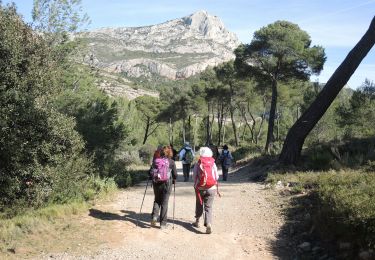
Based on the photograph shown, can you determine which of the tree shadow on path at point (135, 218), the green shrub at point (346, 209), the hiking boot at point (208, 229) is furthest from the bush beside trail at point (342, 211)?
the tree shadow on path at point (135, 218)

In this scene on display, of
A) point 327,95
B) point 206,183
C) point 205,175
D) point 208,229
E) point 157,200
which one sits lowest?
point 208,229

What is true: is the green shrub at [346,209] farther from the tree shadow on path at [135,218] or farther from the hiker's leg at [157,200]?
the hiker's leg at [157,200]

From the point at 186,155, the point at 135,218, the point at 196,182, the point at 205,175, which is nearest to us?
the point at 205,175

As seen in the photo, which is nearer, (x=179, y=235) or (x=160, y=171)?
(x=179, y=235)

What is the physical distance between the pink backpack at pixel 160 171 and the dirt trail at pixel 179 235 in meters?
1.09

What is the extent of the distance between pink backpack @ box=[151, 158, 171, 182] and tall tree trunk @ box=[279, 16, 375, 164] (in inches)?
344

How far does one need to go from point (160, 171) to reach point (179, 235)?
137 cm

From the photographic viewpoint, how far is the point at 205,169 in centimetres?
884

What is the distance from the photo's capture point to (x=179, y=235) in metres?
8.65

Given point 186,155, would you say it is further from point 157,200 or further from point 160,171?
point 160,171

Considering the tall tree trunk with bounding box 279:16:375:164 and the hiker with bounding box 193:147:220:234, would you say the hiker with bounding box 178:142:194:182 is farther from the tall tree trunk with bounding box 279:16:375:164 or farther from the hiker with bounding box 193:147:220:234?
the hiker with bounding box 193:147:220:234

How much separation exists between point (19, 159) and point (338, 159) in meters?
10.5

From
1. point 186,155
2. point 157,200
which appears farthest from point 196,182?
point 186,155

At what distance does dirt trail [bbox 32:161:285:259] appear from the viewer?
7820mm
